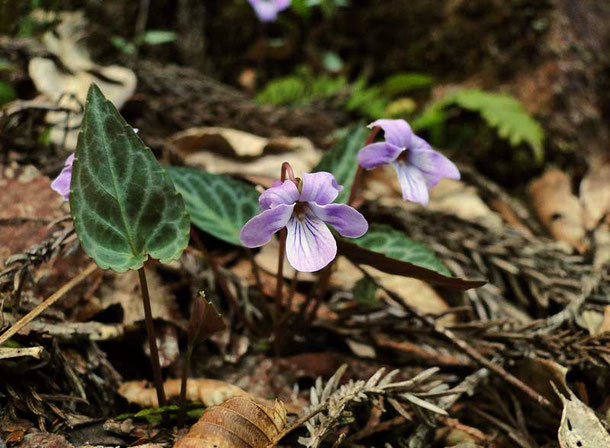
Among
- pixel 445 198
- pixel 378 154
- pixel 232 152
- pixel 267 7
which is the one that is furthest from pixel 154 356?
pixel 267 7

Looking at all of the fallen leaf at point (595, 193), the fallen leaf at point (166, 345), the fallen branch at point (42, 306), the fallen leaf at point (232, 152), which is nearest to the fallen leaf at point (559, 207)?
the fallen leaf at point (595, 193)

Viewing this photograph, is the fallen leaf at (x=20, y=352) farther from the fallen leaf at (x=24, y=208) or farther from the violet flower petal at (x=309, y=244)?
the violet flower petal at (x=309, y=244)

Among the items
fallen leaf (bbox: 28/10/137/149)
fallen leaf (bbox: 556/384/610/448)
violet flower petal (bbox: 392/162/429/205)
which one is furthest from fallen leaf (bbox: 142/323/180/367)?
fallen leaf (bbox: 556/384/610/448)

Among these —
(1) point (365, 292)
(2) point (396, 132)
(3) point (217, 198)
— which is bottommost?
(1) point (365, 292)

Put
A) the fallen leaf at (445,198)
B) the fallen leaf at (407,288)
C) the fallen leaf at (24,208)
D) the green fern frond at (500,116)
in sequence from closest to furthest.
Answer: the fallen leaf at (24,208)
the fallen leaf at (407,288)
the fallen leaf at (445,198)
the green fern frond at (500,116)

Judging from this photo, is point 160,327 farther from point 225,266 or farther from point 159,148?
point 159,148

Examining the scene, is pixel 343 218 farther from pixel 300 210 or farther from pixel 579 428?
pixel 579 428

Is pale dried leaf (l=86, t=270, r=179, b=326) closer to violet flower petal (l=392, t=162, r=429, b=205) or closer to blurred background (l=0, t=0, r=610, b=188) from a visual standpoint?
violet flower petal (l=392, t=162, r=429, b=205)

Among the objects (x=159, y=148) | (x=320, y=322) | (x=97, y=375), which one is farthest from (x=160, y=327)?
(x=159, y=148)
